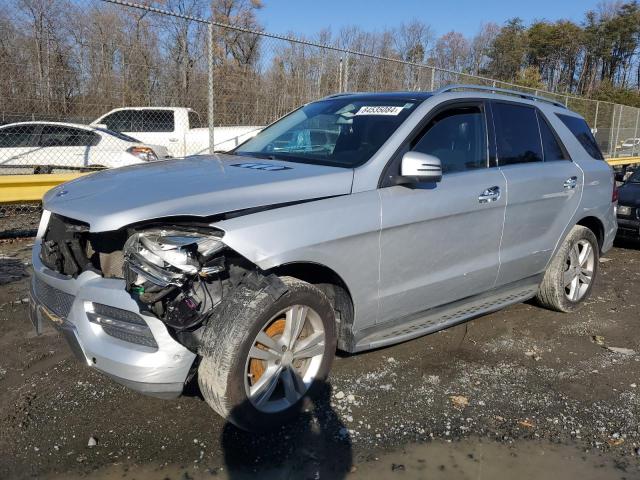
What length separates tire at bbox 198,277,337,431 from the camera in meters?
2.59

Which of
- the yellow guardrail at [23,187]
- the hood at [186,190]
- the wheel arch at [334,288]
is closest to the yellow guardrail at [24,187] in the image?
the yellow guardrail at [23,187]

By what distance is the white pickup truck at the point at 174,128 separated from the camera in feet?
26.2

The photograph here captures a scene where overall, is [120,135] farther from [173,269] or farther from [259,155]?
[173,269]

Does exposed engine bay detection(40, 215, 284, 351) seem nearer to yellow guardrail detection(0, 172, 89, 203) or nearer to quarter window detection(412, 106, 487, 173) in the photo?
quarter window detection(412, 106, 487, 173)

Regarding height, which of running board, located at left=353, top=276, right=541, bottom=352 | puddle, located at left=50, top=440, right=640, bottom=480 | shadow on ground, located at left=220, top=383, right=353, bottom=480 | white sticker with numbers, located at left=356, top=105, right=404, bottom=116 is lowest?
puddle, located at left=50, top=440, right=640, bottom=480

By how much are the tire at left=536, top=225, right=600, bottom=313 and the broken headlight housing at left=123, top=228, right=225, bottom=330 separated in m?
3.27

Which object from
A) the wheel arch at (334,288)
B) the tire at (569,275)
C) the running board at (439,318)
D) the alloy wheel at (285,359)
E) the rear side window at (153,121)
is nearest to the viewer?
the alloy wheel at (285,359)

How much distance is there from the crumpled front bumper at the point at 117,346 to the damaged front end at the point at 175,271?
0.21 ft

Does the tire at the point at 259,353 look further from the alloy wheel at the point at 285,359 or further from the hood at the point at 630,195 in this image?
the hood at the point at 630,195

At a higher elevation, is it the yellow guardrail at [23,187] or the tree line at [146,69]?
the tree line at [146,69]

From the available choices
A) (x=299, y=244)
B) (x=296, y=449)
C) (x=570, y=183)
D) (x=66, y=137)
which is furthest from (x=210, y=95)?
(x=296, y=449)

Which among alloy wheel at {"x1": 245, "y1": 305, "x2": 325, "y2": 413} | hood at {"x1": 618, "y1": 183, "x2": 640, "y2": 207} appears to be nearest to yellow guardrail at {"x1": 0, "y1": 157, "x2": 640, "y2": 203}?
alloy wheel at {"x1": 245, "y1": 305, "x2": 325, "y2": 413}

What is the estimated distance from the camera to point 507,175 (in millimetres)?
4004

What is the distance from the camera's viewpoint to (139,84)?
731 cm
